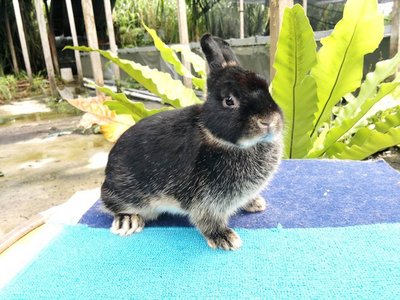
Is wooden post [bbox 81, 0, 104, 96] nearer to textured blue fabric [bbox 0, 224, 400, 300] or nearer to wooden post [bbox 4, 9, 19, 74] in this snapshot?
textured blue fabric [bbox 0, 224, 400, 300]

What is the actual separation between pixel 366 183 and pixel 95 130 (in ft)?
9.76

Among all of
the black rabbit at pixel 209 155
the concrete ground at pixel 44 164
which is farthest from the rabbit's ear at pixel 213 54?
the concrete ground at pixel 44 164

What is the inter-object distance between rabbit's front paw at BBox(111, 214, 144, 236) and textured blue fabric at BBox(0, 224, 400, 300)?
0.11 ft

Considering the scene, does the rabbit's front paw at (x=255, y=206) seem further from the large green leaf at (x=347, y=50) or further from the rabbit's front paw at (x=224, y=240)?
the large green leaf at (x=347, y=50)

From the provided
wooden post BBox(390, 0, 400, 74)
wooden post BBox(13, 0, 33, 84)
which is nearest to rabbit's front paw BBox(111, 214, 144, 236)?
wooden post BBox(390, 0, 400, 74)

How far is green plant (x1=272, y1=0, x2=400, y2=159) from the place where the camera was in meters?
1.67

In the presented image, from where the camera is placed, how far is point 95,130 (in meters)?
3.81

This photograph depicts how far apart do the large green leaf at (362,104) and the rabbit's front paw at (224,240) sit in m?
1.15

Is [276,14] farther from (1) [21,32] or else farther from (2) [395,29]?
(1) [21,32]

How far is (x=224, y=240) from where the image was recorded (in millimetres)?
1052

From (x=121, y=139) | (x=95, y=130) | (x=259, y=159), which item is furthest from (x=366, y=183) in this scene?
(x=95, y=130)

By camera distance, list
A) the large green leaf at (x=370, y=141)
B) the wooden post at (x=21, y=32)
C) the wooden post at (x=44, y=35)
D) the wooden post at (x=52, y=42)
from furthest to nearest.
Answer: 1. the wooden post at (x=52, y=42)
2. the wooden post at (x=21, y=32)
3. the wooden post at (x=44, y=35)
4. the large green leaf at (x=370, y=141)

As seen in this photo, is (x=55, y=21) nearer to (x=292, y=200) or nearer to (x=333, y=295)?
(x=292, y=200)

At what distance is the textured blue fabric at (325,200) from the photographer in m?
1.18
